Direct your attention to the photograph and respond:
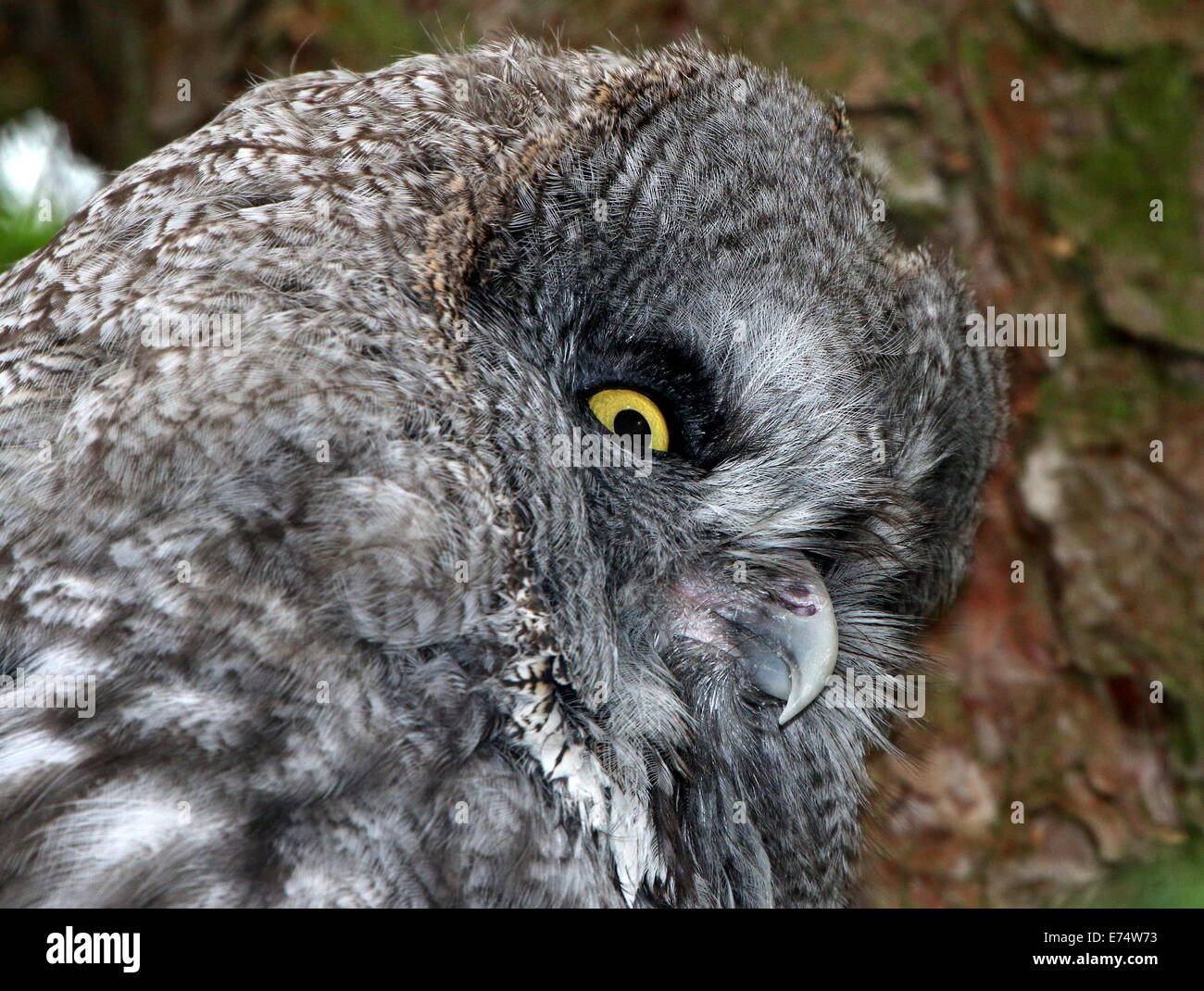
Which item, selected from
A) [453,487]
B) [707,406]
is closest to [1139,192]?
[707,406]

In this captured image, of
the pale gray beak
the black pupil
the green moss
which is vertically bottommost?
the pale gray beak

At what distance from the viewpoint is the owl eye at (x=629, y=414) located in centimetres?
155

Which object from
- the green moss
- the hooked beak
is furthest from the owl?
the green moss

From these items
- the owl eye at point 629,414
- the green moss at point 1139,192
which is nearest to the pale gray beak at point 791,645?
the owl eye at point 629,414

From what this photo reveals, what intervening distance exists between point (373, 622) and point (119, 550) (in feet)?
0.97

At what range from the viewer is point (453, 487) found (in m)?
1.33

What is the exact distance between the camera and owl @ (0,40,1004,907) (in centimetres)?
128

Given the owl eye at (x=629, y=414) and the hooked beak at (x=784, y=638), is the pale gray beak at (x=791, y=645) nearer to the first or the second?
the hooked beak at (x=784, y=638)

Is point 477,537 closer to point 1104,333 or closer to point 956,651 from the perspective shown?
→ point 956,651

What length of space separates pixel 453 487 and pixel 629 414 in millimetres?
324

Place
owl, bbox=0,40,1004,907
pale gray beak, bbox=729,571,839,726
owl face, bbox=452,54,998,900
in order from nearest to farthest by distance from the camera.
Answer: owl, bbox=0,40,1004,907 < owl face, bbox=452,54,998,900 < pale gray beak, bbox=729,571,839,726

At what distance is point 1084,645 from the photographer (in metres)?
2.63

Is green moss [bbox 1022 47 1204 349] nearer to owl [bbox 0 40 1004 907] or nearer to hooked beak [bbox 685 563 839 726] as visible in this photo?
owl [bbox 0 40 1004 907]

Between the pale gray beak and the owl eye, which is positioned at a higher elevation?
the owl eye
